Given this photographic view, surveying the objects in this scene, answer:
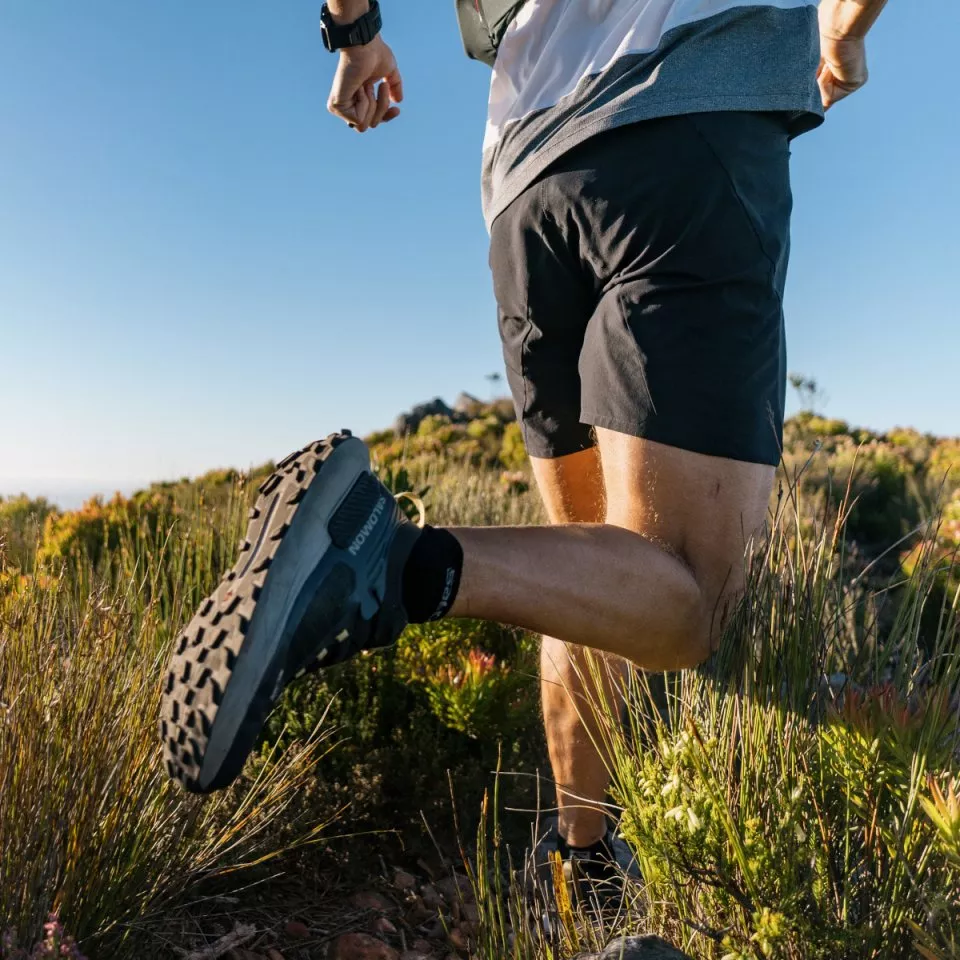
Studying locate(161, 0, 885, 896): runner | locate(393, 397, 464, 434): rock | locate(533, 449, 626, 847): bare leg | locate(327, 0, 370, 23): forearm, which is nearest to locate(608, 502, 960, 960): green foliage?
locate(161, 0, 885, 896): runner

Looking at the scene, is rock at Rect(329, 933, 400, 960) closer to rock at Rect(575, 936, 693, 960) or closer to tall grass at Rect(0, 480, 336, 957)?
tall grass at Rect(0, 480, 336, 957)

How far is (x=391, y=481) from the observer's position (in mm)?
4023

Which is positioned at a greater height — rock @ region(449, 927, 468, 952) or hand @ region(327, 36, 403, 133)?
hand @ region(327, 36, 403, 133)

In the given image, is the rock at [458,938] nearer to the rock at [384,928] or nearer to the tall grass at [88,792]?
the rock at [384,928]

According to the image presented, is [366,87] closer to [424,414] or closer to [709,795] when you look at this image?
[709,795]

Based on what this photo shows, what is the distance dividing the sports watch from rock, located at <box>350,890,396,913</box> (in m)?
2.08

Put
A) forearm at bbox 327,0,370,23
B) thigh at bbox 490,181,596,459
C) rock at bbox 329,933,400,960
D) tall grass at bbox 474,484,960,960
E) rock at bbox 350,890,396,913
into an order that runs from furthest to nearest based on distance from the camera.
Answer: rock at bbox 350,890,396,913
forearm at bbox 327,0,370,23
rock at bbox 329,933,400,960
thigh at bbox 490,181,596,459
tall grass at bbox 474,484,960,960

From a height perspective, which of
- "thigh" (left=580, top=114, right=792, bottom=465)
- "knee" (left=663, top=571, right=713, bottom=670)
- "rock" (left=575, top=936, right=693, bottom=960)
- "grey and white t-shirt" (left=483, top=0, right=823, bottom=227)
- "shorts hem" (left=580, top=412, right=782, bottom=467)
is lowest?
"rock" (left=575, top=936, right=693, bottom=960)

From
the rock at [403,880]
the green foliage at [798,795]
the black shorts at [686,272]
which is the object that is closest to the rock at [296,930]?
the rock at [403,880]

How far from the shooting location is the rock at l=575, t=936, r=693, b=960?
1272mm

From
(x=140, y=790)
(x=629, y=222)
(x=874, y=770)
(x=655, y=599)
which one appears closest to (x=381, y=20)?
(x=629, y=222)

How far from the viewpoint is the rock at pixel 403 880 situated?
2.30m

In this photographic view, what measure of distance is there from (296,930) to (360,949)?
0.57 ft

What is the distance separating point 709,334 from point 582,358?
27 centimetres
